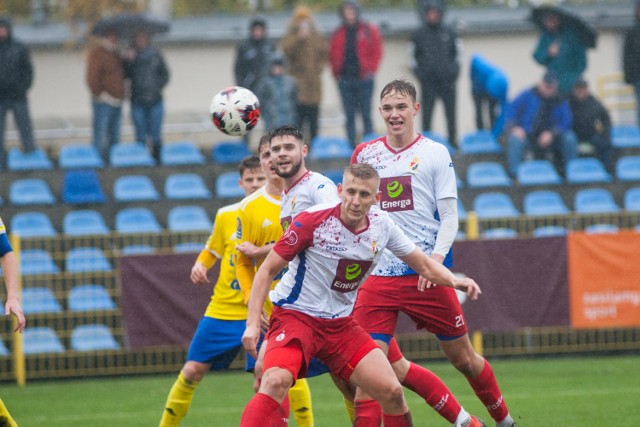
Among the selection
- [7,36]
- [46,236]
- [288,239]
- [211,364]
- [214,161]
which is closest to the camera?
[288,239]

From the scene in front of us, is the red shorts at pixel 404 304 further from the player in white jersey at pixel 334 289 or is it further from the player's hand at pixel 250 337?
the player's hand at pixel 250 337

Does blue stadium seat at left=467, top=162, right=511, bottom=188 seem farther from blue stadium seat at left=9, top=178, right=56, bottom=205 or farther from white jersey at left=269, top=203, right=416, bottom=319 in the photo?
white jersey at left=269, top=203, right=416, bottom=319

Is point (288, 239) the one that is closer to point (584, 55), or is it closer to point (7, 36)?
point (7, 36)

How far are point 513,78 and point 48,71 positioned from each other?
9.27 m

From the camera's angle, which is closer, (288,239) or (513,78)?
(288,239)

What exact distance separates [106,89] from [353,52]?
12.2 feet

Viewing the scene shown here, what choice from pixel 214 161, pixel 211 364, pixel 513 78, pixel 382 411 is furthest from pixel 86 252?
pixel 513 78

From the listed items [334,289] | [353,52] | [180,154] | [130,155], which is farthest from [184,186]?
Result: [334,289]

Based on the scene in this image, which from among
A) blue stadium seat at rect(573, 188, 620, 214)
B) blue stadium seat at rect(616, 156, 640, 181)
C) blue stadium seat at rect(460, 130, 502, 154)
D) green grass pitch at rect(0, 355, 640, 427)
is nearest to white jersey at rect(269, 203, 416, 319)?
green grass pitch at rect(0, 355, 640, 427)

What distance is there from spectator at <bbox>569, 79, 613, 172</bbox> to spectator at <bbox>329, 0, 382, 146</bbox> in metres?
3.33

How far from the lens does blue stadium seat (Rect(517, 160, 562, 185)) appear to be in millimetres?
17391

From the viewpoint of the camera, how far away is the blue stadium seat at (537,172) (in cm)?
1739

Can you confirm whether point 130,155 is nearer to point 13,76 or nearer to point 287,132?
point 13,76

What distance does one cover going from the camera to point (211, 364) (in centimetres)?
892
